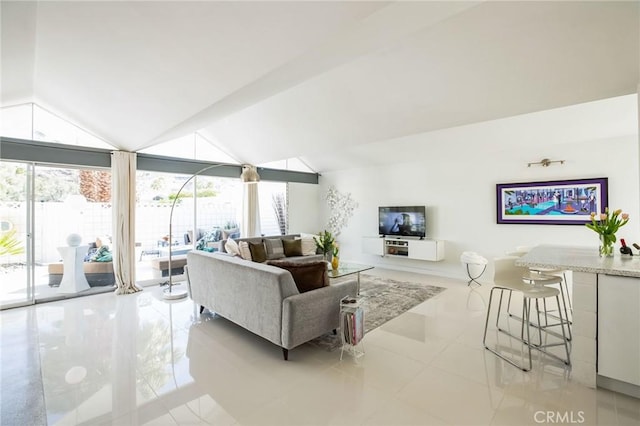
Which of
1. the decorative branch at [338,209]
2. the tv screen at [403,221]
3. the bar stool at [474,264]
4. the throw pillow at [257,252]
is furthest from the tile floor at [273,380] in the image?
the decorative branch at [338,209]

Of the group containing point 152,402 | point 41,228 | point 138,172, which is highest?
point 138,172

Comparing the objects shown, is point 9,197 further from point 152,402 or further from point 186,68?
point 152,402

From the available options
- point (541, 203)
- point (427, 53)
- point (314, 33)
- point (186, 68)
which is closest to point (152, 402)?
point (186, 68)

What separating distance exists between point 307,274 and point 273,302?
0.43 m

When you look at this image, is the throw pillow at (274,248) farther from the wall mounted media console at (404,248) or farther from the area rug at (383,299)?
the wall mounted media console at (404,248)

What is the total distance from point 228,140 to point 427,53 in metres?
4.51

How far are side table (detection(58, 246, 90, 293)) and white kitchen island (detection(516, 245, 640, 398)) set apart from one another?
6.19 metres

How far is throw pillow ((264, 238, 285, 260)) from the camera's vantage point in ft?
18.8

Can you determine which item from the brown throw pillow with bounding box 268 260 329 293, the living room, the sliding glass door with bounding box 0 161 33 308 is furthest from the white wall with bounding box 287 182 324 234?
the sliding glass door with bounding box 0 161 33 308

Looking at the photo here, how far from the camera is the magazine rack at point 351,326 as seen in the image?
8.83 ft

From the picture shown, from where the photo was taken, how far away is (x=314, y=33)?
6.50 ft

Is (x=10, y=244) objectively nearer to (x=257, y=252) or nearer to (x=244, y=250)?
(x=244, y=250)

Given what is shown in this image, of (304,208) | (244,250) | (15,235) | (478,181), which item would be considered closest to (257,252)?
(244,250)

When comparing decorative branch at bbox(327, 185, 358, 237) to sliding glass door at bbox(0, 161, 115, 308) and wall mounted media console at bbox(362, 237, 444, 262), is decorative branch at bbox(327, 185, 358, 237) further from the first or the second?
sliding glass door at bbox(0, 161, 115, 308)
